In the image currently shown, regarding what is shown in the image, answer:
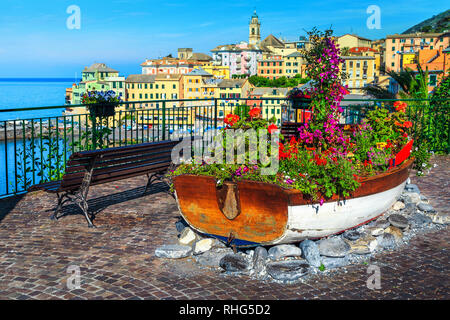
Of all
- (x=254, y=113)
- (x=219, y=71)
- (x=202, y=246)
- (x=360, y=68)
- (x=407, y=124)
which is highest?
(x=219, y=71)

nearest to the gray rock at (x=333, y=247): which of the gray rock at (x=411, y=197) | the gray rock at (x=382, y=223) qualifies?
the gray rock at (x=382, y=223)

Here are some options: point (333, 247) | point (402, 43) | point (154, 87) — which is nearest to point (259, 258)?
point (333, 247)

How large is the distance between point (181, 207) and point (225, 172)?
0.78m

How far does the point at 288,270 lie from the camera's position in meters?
4.73

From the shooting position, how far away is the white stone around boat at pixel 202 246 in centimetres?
529

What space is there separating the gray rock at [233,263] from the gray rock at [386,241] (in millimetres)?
1717

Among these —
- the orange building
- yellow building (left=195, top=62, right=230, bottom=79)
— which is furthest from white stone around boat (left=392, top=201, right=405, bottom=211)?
yellow building (left=195, top=62, right=230, bottom=79)

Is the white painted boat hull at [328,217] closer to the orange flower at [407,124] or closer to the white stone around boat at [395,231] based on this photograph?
the white stone around boat at [395,231]

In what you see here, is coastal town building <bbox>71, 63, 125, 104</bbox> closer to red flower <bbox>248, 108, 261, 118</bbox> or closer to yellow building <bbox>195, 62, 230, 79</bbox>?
yellow building <bbox>195, 62, 230, 79</bbox>

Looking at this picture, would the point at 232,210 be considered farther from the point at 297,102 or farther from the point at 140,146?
the point at 297,102

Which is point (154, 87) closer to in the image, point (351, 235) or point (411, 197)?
point (411, 197)

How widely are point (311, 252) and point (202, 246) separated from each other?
1.20 m

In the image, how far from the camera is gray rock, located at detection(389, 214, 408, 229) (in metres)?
5.94
